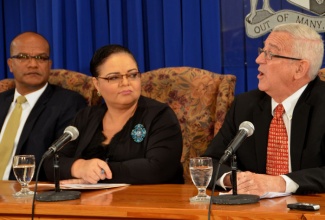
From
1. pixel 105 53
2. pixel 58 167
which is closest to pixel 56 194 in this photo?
pixel 58 167

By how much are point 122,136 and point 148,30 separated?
1.32 metres

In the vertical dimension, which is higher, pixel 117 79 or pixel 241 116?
pixel 117 79

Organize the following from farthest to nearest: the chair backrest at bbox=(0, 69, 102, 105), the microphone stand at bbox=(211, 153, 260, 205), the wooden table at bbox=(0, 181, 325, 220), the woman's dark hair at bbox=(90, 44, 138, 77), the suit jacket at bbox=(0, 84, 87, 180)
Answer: the chair backrest at bbox=(0, 69, 102, 105) < the suit jacket at bbox=(0, 84, 87, 180) < the woman's dark hair at bbox=(90, 44, 138, 77) < the microphone stand at bbox=(211, 153, 260, 205) < the wooden table at bbox=(0, 181, 325, 220)

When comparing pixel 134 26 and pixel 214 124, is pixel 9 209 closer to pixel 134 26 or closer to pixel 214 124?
pixel 214 124

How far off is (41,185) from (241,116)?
3.49 feet

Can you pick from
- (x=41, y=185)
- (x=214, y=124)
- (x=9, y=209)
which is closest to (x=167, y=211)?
(x=9, y=209)

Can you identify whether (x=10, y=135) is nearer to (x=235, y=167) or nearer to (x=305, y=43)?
(x=305, y=43)

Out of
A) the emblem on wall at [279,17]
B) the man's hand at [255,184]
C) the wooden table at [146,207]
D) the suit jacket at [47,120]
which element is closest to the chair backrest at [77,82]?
the suit jacket at [47,120]

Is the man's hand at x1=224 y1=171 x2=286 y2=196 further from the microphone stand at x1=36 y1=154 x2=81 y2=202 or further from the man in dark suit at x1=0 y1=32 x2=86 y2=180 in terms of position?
the man in dark suit at x1=0 y1=32 x2=86 y2=180

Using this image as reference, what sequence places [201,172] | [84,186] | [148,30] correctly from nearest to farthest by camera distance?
[201,172], [84,186], [148,30]

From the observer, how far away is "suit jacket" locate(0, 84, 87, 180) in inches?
163

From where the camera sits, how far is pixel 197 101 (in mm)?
3996

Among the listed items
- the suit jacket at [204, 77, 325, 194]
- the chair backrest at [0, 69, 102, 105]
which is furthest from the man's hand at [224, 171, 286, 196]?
the chair backrest at [0, 69, 102, 105]

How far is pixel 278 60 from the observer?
A: 3141mm
